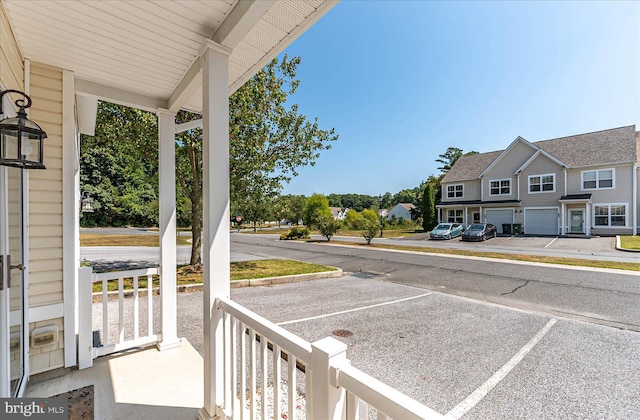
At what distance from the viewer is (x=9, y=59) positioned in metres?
1.98

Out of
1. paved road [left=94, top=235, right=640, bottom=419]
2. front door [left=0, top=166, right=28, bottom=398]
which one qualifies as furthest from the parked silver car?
front door [left=0, top=166, right=28, bottom=398]

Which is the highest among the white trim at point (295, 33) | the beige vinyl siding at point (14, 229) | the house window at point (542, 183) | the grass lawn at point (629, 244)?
the house window at point (542, 183)

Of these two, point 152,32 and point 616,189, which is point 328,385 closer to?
point 152,32

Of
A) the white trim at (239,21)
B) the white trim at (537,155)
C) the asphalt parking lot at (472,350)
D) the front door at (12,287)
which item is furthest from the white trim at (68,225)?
the white trim at (537,155)

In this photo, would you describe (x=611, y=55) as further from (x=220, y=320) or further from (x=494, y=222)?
(x=494, y=222)

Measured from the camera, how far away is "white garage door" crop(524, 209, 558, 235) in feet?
61.8

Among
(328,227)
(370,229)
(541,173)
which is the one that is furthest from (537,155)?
(328,227)

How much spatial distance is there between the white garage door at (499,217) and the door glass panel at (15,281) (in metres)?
24.9

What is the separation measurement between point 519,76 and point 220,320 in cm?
1403

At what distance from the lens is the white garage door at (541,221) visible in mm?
18844

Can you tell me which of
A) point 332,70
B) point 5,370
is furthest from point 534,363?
point 332,70

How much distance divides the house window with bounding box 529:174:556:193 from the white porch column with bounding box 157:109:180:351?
2405cm

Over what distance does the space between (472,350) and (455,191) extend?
23.5 meters

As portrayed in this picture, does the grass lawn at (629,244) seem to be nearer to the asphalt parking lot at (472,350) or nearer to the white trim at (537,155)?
the white trim at (537,155)
